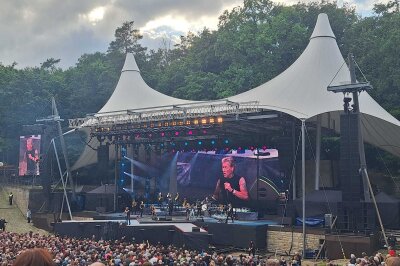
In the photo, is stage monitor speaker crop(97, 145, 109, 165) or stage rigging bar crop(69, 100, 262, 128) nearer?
stage rigging bar crop(69, 100, 262, 128)

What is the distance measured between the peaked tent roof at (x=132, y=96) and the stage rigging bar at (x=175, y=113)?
1795 millimetres

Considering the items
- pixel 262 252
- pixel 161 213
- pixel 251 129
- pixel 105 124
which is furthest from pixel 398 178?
pixel 105 124

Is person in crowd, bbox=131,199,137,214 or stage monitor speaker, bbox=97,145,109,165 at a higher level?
stage monitor speaker, bbox=97,145,109,165

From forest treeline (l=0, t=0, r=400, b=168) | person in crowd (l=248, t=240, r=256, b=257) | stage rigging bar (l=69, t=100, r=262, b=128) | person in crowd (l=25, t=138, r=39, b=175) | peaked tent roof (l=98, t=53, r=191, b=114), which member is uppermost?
forest treeline (l=0, t=0, r=400, b=168)

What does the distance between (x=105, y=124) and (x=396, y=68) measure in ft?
68.0

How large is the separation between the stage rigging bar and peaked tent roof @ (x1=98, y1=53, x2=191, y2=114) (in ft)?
5.89

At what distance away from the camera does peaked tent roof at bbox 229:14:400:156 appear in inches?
942

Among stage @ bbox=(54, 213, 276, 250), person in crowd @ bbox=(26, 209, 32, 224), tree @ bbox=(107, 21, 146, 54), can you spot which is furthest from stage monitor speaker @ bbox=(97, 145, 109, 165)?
tree @ bbox=(107, 21, 146, 54)

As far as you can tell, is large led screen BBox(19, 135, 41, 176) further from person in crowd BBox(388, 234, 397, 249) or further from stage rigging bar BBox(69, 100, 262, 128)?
person in crowd BBox(388, 234, 397, 249)

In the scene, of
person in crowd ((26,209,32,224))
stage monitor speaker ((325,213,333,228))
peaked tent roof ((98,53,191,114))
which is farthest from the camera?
peaked tent roof ((98,53,191,114))

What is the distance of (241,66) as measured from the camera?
4628cm

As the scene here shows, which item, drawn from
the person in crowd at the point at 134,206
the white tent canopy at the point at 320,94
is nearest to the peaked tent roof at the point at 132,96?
the person in crowd at the point at 134,206

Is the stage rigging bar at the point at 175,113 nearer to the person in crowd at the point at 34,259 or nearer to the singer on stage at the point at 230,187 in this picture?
the singer on stage at the point at 230,187

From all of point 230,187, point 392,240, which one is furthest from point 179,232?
point 230,187
